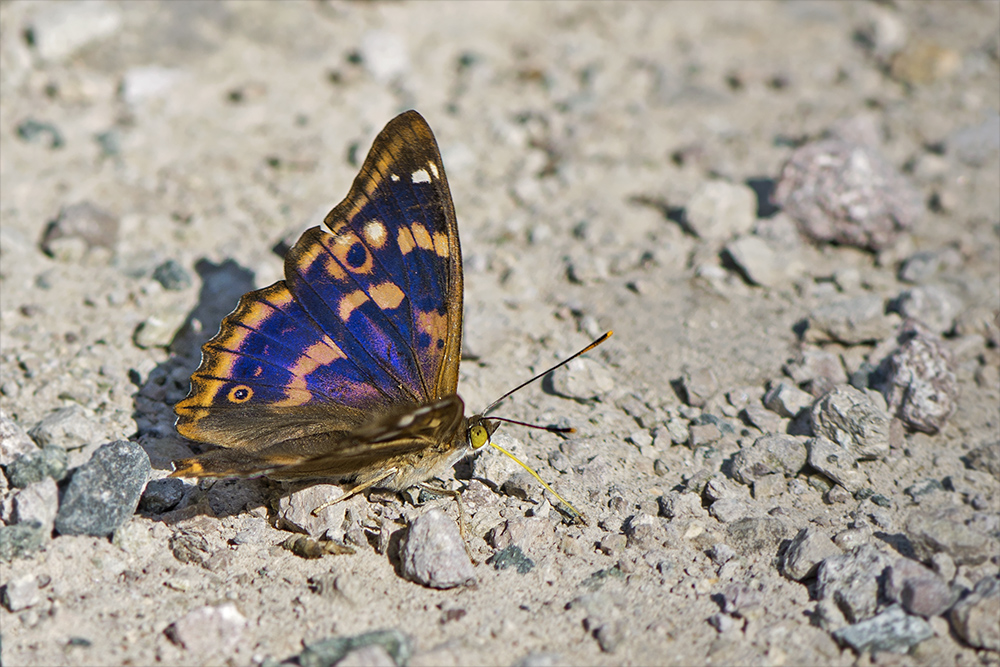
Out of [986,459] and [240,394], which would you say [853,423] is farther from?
[240,394]

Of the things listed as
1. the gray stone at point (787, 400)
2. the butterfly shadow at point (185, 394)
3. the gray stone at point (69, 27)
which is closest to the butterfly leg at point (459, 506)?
the butterfly shadow at point (185, 394)

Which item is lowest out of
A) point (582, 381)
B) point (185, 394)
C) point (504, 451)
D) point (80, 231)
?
point (582, 381)

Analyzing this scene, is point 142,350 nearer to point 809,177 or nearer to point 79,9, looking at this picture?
point 79,9

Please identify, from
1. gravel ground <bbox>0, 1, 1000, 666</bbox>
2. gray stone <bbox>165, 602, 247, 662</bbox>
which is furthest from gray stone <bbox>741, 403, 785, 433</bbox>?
gray stone <bbox>165, 602, 247, 662</bbox>

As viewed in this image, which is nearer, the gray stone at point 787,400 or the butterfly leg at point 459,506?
the butterfly leg at point 459,506

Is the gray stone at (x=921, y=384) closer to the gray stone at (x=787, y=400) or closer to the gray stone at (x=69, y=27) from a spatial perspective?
the gray stone at (x=787, y=400)

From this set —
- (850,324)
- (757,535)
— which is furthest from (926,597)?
(850,324)
